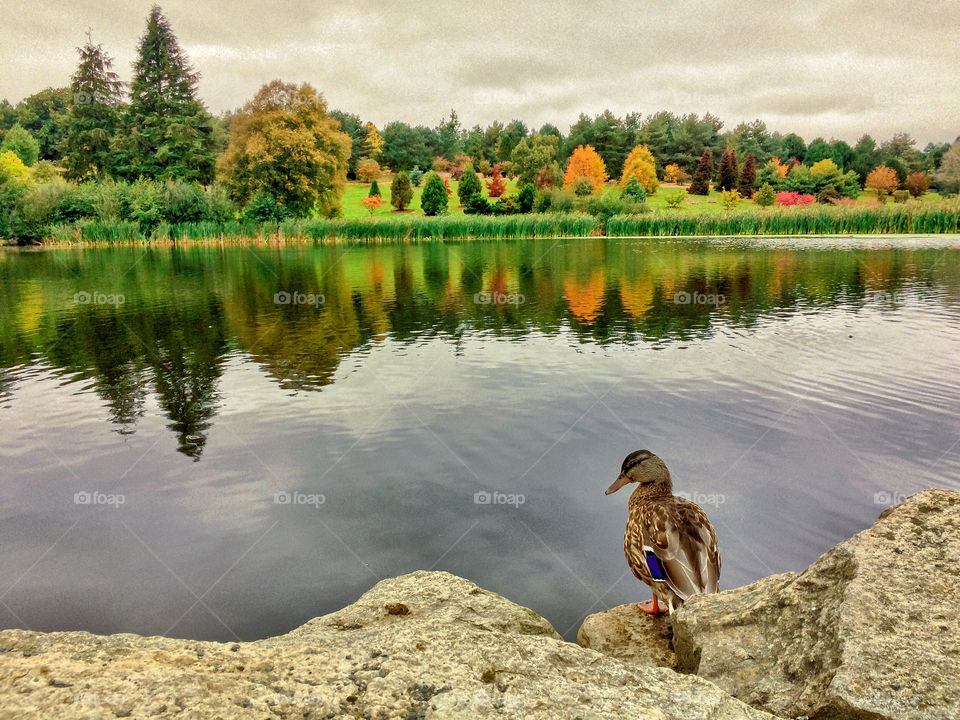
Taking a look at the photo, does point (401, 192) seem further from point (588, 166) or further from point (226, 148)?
point (588, 166)

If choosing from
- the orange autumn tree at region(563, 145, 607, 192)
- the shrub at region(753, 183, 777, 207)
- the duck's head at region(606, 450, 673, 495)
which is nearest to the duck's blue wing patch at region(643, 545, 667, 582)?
the duck's head at region(606, 450, 673, 495)

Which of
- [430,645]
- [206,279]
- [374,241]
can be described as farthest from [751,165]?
[430,645]

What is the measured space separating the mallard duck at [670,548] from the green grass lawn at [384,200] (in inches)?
2849

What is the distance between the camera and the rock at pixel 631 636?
3.43m

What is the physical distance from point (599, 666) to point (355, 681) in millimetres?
874

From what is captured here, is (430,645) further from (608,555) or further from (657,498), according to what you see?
(608,555)

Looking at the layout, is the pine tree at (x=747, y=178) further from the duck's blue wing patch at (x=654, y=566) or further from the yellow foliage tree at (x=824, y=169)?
the duck's blue wing patch at (x=654, y=566)

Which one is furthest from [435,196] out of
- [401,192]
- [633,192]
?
[633,192]

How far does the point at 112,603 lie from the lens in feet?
16.3

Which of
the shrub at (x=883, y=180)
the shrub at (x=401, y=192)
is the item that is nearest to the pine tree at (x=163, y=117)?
the shrub at (x=401, y=192)

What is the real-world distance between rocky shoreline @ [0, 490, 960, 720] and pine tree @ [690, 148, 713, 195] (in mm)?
104697

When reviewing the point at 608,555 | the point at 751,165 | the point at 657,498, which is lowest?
the point at 608,555

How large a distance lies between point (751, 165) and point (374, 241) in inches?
2553

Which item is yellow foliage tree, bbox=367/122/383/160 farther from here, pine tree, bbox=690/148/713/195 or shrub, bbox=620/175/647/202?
pine tree, bbox=690/148/713/195
